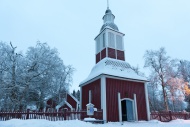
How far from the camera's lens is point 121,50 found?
695 inches

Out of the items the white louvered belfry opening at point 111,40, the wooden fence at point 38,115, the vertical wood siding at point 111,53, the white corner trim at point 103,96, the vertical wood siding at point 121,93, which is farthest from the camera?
the white louvered belfry opening at point 111,40

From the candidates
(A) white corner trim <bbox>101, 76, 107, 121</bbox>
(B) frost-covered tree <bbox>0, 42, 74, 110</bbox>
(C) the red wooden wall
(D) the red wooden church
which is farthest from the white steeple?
(C) the red wooden wall

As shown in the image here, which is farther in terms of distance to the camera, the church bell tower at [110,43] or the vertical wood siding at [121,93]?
the church bell tower at [110,43]

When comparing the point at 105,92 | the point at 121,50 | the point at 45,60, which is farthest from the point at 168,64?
the point at 45,60

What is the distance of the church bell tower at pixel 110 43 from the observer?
16.8 metres

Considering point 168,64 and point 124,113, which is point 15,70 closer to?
point 124,113

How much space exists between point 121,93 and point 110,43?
5.52 metres

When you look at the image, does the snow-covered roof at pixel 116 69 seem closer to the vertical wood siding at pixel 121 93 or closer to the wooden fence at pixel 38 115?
the vertical wood siding at pixel 121 93

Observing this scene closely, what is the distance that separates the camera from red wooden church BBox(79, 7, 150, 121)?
13.5 m

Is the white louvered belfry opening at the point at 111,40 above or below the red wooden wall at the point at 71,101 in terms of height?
above

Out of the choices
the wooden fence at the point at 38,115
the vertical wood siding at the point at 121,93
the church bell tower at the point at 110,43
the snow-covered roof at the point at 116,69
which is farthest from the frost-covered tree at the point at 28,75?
the vertical wood siding at the point at 121,93

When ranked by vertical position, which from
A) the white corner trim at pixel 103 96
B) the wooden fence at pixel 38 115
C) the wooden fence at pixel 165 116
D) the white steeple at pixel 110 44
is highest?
the white steeple at pixel 110 44

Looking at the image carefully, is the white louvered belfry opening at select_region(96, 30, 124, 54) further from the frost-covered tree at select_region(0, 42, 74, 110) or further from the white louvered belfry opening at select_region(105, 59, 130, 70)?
the frost-covered tree at select_region(0, 42, 74, 110)

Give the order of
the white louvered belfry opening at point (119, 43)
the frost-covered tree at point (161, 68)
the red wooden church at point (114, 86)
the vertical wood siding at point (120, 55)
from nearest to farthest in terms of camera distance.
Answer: the red wooden church at point (114, 86)
the vertical wood siding at point (120, 55)
the white louvered belfry opening at point (119, 43)
the frost-covered tree at point (161, 68)
